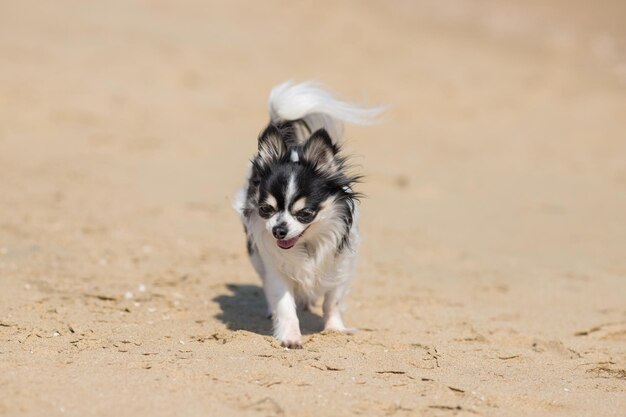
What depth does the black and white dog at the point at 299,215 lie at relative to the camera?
5.18 m

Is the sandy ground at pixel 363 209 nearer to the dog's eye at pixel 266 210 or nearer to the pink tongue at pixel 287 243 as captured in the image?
the pink tongue at pixel 287 243

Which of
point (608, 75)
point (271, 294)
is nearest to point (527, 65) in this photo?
point (608, 75)

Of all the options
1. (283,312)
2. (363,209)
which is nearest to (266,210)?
(283,312)

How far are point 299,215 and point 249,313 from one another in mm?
1380

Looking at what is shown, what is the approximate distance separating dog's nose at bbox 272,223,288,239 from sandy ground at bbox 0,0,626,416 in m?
0.63

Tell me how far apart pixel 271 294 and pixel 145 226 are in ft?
10.00

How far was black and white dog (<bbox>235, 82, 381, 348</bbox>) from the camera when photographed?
17.0 feet

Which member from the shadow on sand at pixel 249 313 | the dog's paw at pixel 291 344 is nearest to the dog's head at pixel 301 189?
the dog's paw at pixel 291 344

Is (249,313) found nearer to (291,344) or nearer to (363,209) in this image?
(291,344)

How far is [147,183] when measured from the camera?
979 cm

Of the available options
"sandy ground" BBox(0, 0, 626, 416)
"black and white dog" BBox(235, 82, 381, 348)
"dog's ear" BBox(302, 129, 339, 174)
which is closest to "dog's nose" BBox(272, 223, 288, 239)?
"black and white dog" BBox(235, 82, 381, 348)

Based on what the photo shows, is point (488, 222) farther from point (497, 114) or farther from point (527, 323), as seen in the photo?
point (497, 114)

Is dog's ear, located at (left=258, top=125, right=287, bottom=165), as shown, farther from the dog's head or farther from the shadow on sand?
the shadow on sand

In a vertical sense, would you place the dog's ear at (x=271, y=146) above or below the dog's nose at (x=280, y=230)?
above
